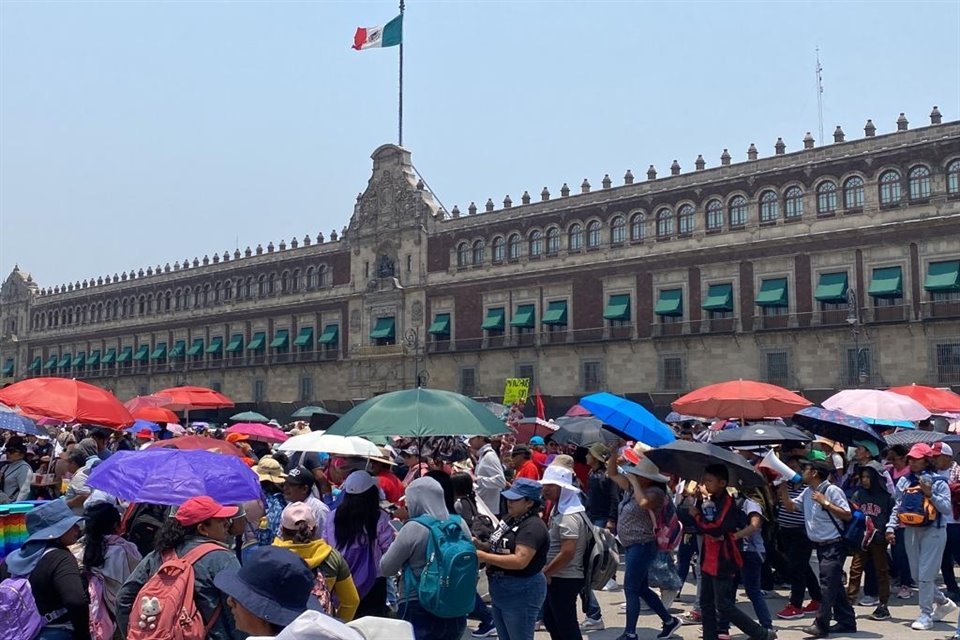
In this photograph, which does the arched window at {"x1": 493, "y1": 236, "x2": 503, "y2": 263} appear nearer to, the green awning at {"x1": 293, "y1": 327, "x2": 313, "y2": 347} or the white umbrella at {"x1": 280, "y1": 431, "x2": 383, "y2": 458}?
the green awning at {"x1": 293, "y1": 327, "x2": 313, "y2": 347}

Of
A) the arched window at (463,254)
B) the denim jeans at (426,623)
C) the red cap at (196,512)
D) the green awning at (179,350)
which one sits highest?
the arched window at (463,254)

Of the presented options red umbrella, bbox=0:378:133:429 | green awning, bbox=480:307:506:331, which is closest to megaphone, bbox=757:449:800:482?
red umbrella, bbox=0:378:133:429

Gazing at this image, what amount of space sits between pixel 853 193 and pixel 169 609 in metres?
30.2

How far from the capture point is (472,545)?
5.29 meters

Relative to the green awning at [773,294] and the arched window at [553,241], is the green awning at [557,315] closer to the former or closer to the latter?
the arched window at [553,241]

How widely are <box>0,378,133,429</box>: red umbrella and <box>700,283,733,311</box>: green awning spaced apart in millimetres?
24716

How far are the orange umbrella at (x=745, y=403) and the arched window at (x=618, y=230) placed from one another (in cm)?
2297

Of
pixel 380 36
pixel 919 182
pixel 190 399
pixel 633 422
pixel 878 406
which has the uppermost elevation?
pixel 380 36

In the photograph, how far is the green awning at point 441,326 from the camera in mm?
40844

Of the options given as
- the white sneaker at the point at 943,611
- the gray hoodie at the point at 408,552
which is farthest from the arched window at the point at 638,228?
the gray hoodie at the point at 408,552

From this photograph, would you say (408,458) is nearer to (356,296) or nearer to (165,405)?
(165,405)

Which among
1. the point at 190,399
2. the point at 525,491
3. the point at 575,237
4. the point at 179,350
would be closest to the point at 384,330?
the point at 575,237

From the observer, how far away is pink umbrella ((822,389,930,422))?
505 inches

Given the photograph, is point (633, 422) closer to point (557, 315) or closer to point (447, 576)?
point (447, 576)
